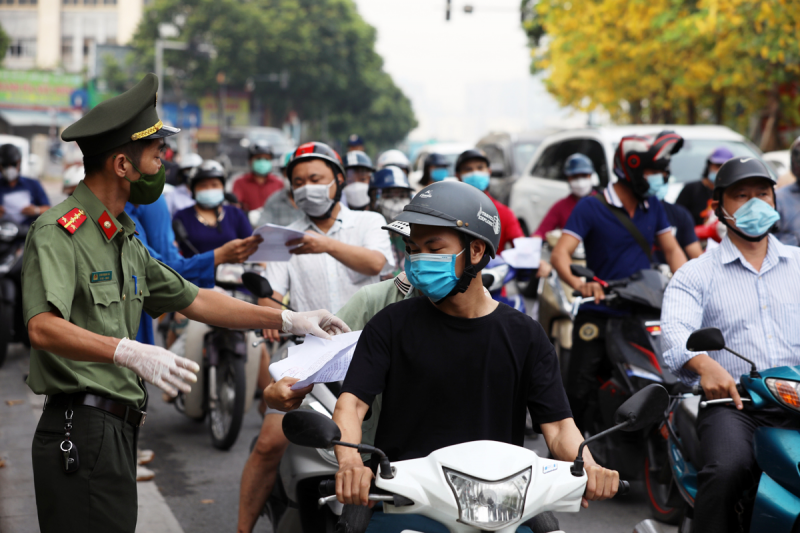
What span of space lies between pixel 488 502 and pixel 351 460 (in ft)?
1.61

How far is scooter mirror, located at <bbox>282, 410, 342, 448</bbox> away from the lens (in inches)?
101

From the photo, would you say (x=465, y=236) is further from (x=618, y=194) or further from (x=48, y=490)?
(x=618, y=194)

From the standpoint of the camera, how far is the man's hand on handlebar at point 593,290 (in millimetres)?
5484

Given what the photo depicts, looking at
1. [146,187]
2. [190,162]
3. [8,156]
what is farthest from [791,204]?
[8,156]

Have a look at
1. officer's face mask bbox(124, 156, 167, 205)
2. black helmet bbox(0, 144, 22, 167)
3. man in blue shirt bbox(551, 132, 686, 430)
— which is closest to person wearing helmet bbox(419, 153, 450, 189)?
man in blue shirt bbox(551, 132, 686, 430)

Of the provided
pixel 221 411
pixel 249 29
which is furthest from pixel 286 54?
pixel 221 411

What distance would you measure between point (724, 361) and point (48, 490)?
289cm

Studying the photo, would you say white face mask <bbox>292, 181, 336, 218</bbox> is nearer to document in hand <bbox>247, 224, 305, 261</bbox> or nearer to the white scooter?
document in hand <bbox>247, 224, 305, 261</bbox>

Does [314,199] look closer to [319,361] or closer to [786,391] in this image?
[319,361]

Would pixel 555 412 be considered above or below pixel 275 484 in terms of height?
above

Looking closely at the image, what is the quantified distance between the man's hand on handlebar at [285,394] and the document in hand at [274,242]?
3.35 ft

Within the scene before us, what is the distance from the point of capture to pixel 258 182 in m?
11.0

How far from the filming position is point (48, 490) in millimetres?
3027

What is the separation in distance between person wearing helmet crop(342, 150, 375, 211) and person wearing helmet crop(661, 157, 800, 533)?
4.13 metres
